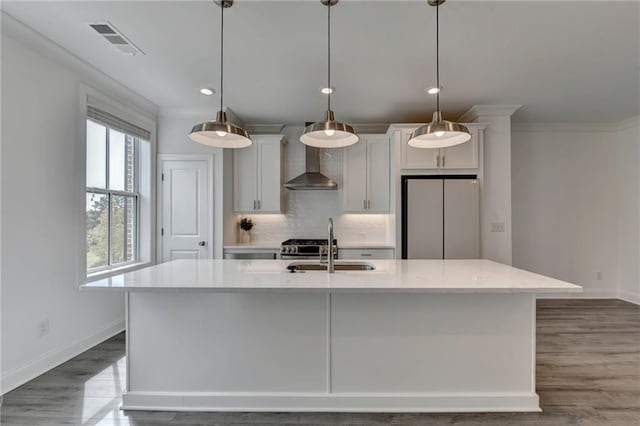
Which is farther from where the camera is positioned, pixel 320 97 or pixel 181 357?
pixel 320 97

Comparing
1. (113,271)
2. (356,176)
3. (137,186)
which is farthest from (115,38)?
(356,176)

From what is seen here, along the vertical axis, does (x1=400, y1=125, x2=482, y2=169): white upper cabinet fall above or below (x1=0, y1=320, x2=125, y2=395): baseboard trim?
above

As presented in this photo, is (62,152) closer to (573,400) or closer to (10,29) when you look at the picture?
(10,29)

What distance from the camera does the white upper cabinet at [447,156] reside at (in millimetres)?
3961

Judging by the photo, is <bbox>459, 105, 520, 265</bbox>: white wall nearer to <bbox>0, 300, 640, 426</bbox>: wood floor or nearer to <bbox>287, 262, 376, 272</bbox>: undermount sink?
<bbox>0, 300, 640, 426</bbox>: wood floor

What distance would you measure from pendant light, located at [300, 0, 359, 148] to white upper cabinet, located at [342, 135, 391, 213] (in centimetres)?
193

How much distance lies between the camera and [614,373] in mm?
2596

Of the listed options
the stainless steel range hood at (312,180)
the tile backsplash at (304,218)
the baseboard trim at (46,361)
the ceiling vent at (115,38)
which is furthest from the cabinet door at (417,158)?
the baseboard trim at (46,361)

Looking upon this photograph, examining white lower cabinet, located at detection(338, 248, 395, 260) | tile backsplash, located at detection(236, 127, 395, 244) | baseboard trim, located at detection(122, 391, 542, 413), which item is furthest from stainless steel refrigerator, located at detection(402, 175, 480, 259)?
baseboard trim, located at detection(122, 391, 542, 413)

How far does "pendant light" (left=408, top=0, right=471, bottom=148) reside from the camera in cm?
213

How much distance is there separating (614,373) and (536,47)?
269cm

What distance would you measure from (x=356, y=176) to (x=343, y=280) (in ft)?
8.86

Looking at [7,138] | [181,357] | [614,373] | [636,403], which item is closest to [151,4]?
[7,138]

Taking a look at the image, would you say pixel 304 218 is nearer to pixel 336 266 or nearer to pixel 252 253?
pixel 252 253
